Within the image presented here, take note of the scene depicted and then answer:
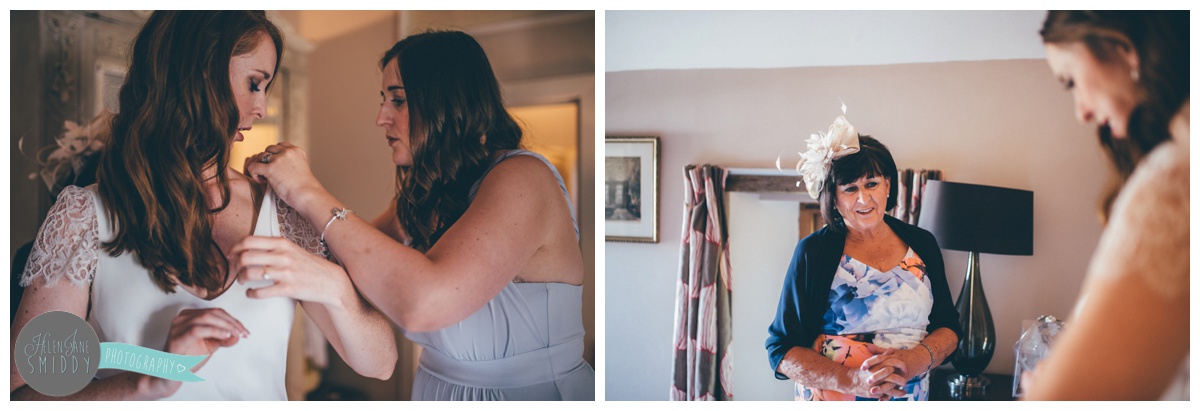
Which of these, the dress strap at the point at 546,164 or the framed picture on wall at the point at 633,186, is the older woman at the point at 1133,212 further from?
the dress strap at the point at 546,164

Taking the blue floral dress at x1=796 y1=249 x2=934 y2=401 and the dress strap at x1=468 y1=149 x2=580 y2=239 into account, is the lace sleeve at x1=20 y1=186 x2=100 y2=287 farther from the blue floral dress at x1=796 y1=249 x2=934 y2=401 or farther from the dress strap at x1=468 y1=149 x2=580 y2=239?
the blue floral dress at x1=796 y1=249 x2=934 y2=401

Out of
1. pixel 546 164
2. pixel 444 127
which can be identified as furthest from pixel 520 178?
pixel 444 127

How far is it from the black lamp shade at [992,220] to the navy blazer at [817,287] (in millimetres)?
71

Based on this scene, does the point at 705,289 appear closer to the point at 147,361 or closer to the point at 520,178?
the point at 520,178

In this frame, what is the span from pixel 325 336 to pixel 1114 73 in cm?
181

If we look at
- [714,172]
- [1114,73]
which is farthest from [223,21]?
[1114,73]

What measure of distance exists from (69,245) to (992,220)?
2.03 meters

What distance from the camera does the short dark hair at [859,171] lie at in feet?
5.65

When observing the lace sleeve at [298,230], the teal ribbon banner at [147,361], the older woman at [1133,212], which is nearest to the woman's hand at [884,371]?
the older woman at [1133,212]

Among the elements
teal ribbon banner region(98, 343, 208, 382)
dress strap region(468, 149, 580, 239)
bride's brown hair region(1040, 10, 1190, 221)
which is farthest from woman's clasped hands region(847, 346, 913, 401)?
teal ribbon banner region(98, 343, 208, 382)

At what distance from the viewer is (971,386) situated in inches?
69.2

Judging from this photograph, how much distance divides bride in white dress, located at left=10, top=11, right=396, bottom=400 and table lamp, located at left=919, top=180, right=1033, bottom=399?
1304mm

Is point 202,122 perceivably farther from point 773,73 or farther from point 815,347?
point 815,347

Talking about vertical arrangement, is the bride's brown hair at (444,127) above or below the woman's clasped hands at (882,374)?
above
